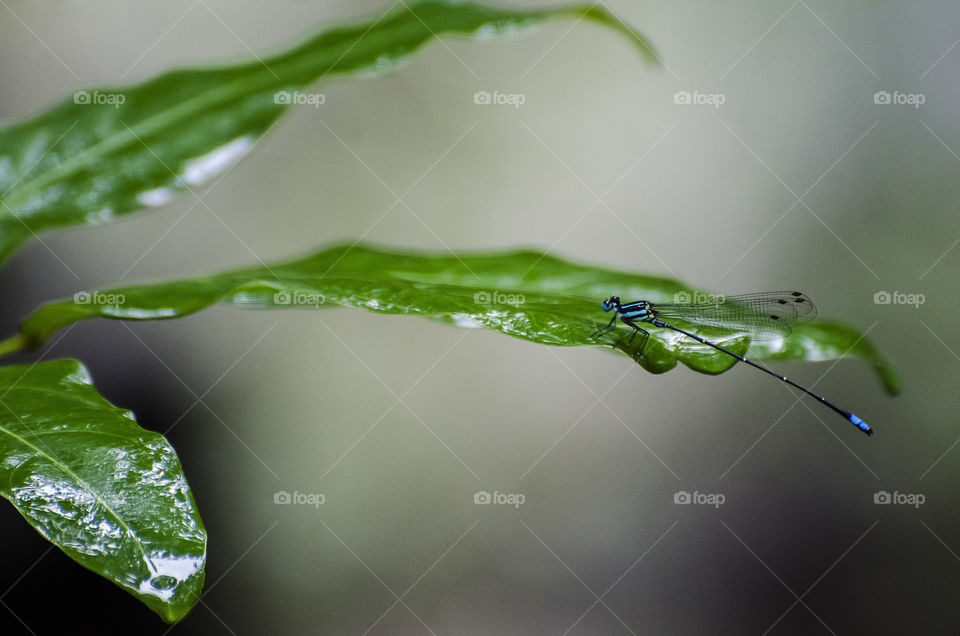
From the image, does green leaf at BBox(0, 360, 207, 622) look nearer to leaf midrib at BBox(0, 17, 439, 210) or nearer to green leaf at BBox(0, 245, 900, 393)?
green leaf at BBox(0, 245, 900, 393)

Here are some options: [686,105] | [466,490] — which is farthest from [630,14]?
[466,490]

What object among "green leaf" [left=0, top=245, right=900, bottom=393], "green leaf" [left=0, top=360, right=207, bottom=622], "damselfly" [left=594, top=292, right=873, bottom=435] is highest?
"damselfly" [left=594, top=292, right=873, bottom=435]

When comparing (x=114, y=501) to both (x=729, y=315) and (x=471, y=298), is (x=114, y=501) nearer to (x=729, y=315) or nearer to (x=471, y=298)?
(x=471, y=298)

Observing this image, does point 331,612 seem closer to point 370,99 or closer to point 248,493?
point 248,493

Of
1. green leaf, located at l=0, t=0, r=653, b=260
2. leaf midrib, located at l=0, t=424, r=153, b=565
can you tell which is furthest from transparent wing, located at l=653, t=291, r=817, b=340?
leaf midrib, located at l=0, t=424, r=153, b=565

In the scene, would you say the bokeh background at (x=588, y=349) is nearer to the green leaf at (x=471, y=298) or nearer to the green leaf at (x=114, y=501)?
the green leaf at (x=471, y=298)

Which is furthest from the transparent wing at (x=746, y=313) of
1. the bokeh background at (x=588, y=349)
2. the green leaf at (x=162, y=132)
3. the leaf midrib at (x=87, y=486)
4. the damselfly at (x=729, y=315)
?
the bokeh background at (x=588, y=349)
